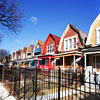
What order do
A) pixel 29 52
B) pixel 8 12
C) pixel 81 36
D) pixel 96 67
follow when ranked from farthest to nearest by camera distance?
pixel 29 52, pixel 81 36, pixel 8 12, pixel 96 67

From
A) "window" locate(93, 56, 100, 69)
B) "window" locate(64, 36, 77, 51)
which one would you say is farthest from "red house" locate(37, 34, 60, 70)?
"window" locate(93, 56, 100, 69)

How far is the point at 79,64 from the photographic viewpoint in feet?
49.2

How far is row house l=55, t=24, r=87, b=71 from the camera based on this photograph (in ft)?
48.9

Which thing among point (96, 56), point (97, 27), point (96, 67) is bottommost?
point (96, 67)

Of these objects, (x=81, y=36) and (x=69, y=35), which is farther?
(x=69, y=35)

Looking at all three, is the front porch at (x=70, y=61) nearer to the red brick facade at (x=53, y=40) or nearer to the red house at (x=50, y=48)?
the red house at (x=50, y=48)

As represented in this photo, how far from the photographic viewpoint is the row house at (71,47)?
14904 millimetres

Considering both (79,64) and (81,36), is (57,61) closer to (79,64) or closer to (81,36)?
(79,64)

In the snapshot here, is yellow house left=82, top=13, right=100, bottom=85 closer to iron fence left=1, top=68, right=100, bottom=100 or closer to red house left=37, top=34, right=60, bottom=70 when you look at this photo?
iron fence left=1, top=68, right=100, bottom=100

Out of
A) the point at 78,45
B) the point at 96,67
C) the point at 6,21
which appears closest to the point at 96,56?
the point at 96,67

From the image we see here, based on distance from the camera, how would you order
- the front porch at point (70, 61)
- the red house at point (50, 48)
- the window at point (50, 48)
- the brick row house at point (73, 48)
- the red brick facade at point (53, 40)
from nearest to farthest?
the brick row house at point (73, 48), the front porch at point (70, 61), the red house at point (50, 48), the red brick facade at point (53, 40), the window at point (50, 48)

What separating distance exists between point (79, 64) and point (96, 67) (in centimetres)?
289

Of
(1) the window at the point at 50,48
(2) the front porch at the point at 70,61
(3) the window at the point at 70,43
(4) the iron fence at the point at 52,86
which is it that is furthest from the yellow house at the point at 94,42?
(1) the window at the point at 50,48

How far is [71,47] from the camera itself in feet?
55.0
